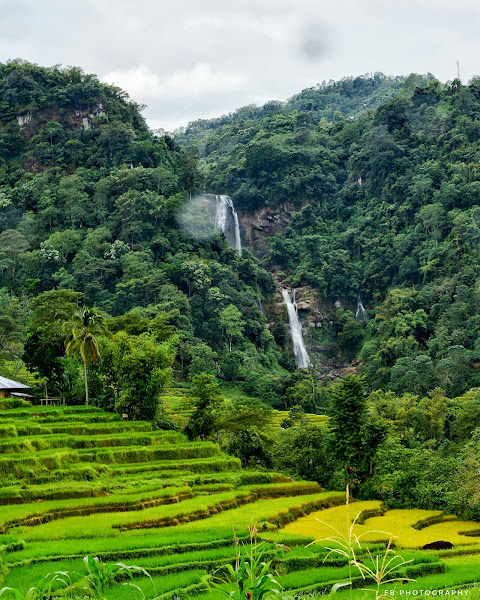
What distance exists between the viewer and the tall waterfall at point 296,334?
8344 cm

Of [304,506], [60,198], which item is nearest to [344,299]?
[60,198]

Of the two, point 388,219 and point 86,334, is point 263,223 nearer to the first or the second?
point 388,219

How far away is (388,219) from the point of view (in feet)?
298

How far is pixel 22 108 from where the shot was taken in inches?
3460

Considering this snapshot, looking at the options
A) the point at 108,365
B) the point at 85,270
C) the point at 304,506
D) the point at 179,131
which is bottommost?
the point at 304,506

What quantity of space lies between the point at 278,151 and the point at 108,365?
67.6 meters

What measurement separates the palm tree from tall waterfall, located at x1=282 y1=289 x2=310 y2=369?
46595mm

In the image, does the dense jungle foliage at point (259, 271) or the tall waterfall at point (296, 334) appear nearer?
the dense jungle foliage at point (259, 271)

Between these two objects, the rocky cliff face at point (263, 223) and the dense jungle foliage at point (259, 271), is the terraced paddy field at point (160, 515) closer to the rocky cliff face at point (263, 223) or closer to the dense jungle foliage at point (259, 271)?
the dense jungle foliage at point (259, 271)

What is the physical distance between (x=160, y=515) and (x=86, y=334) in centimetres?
1811

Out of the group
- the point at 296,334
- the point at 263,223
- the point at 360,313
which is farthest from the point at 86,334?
the point at 263,223

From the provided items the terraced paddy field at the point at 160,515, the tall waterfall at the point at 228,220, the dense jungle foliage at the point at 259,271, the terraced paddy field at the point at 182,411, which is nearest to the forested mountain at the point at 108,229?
the dense jungle foliage at the point at 259,271

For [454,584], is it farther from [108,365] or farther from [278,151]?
[278,151]

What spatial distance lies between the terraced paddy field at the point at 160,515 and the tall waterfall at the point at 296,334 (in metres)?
49.2
